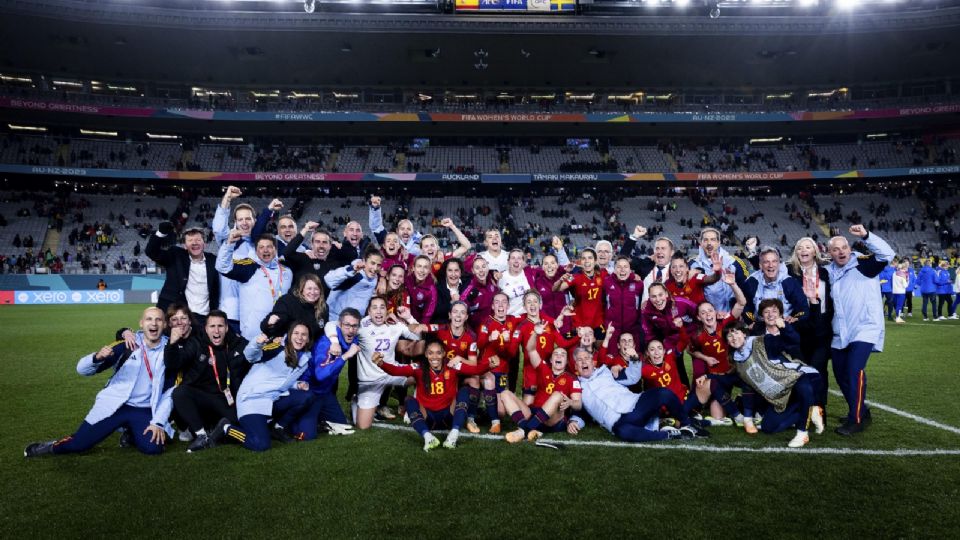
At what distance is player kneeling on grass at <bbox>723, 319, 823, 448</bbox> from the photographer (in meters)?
5.46

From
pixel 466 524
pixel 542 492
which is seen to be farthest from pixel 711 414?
pixel 466 524

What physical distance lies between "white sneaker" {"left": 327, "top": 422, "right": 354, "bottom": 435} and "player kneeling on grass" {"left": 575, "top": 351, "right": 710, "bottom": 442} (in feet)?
8.56

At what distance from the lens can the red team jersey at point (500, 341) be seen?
20.4 ft

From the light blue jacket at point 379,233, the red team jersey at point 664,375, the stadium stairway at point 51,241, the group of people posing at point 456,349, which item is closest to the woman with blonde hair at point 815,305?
the group of people posing at point 456,349

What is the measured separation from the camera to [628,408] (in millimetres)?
5594

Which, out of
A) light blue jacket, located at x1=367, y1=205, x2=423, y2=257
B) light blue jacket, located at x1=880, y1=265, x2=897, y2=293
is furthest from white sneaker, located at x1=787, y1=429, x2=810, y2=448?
light blue jacket, located at x1=880, y1=265, x2=897, y2=293

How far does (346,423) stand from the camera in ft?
19.5

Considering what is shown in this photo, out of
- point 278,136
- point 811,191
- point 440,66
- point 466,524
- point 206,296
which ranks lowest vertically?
point 466,524

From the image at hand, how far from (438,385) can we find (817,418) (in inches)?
160

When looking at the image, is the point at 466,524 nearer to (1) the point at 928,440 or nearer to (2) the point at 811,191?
(1) the point at 928,440

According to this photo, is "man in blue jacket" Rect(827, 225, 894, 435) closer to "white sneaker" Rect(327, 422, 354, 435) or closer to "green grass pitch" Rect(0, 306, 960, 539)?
"green grass pitch" Rect(0, 306, 960, 539)

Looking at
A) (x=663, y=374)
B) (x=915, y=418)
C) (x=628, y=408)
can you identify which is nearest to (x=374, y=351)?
(x=628, y=408)

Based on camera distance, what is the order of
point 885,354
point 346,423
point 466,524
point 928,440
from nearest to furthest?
point 466,524
point 928,440
point 346,423
point 885,354

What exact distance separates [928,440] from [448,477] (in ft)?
16.0
